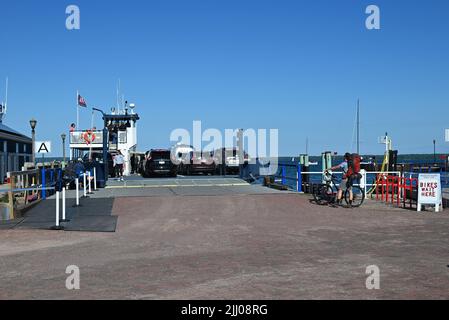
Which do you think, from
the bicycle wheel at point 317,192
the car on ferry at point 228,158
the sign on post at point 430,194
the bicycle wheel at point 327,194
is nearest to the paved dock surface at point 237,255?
the sign on post at point 430,194

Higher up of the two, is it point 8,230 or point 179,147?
point 179,147

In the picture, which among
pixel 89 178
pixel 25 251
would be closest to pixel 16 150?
pixel 89 178

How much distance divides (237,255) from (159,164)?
23.8 metres

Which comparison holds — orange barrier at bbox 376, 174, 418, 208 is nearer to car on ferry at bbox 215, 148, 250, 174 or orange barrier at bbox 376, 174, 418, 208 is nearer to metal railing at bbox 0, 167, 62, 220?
metal railing at bbox 0, 167, 62, 220

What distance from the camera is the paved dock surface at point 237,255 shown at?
265 inches

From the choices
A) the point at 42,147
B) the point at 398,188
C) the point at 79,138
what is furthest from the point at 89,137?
the point at 398,188

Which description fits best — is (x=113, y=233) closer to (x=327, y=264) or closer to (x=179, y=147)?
(x=327, y=264)

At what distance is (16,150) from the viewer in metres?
44.1

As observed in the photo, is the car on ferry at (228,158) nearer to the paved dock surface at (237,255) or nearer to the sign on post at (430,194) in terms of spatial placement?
the paved dock surface at (237,255)

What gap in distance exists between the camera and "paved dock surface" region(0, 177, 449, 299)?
6734 millimetres

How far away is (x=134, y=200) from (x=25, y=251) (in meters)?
8.64

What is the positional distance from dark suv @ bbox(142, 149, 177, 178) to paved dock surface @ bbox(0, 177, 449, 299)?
16491 mm

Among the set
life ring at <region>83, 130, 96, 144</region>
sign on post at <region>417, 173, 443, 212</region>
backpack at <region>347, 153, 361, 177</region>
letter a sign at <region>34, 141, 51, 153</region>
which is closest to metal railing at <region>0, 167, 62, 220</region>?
letter a sign at <region>34, 141, 51, 153</region>

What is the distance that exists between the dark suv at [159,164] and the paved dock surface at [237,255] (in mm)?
16491
